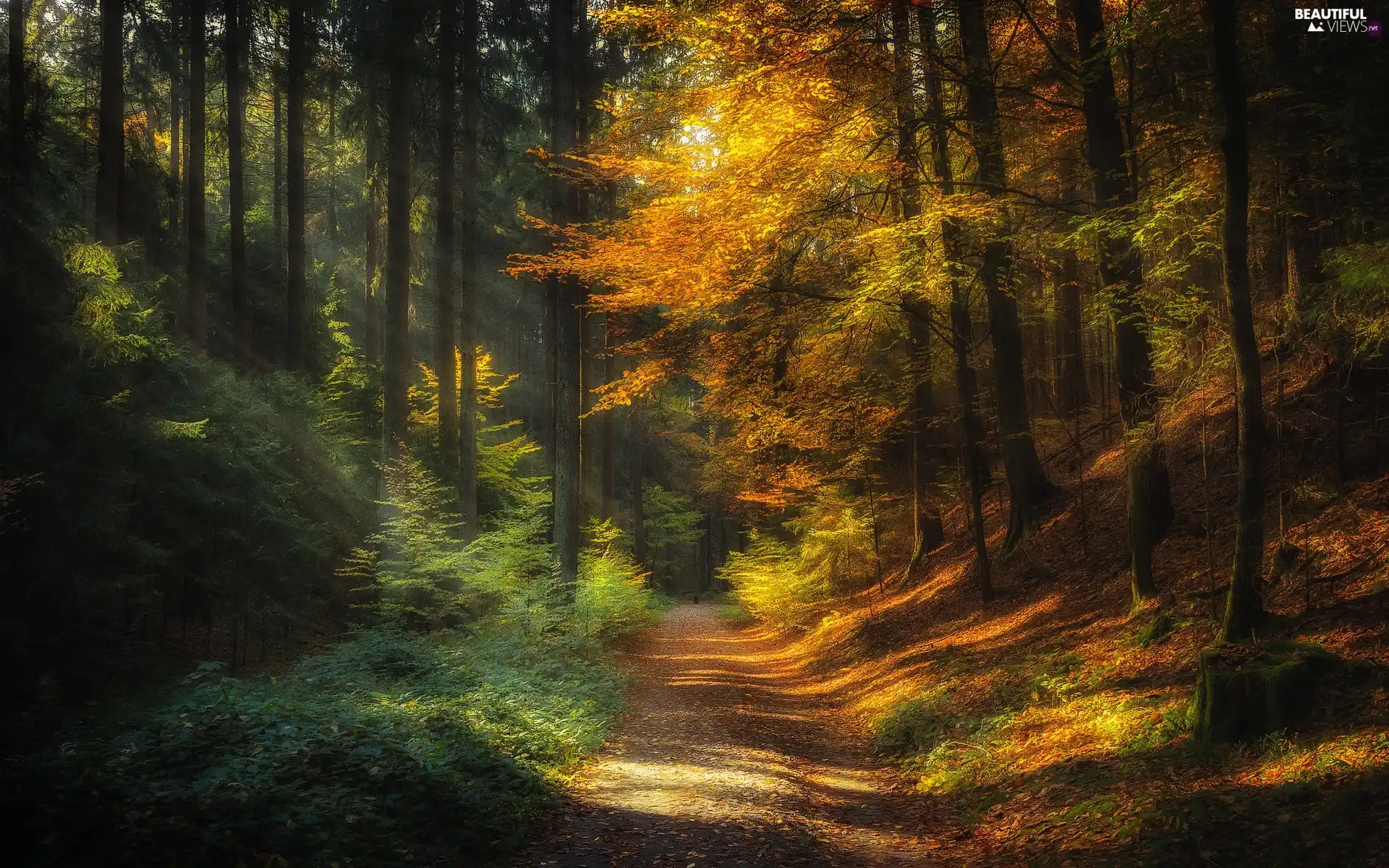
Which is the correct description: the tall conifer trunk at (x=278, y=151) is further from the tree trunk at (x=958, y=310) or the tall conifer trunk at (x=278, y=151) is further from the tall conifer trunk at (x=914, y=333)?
the tree trunk at (x=958, y=310)

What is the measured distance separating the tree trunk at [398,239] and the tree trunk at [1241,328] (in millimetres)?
14486

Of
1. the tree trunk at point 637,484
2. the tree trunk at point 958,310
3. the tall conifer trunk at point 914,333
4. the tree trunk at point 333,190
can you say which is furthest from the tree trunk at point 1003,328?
the tree trunk at point 333,190

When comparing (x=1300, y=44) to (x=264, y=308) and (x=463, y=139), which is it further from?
(x=264, y=308)

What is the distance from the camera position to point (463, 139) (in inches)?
757

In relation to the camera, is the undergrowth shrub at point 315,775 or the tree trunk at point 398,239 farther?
the tree trunk at point 398,239

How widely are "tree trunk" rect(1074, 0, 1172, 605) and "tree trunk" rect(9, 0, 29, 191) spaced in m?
13.1

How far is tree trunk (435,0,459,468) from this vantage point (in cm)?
1802

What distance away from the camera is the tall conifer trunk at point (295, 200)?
17984mm

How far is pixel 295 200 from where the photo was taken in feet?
61.1

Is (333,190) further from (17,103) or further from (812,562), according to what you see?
(812,562)

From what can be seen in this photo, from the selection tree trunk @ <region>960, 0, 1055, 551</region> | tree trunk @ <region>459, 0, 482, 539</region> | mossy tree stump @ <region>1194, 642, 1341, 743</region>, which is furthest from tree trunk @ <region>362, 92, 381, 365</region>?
mossy tree stump @ <region>1194, 642, 1341, 743</region>

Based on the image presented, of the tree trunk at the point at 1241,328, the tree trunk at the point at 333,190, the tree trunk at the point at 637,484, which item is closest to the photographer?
the tree trunk at the point at 1241,328

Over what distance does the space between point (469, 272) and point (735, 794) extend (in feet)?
52.8

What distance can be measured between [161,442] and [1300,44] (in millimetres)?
14912
